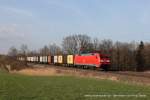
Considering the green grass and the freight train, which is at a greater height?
the freight train

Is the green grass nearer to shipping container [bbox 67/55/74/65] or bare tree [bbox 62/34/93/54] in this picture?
shipping container [bbox 67/55/74/65]

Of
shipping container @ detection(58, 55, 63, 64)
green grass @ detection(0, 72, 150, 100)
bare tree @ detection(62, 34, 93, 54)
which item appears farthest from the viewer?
bare tree @ detection(62, 34, 93, 54)

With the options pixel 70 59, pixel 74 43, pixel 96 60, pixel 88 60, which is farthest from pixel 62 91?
pixel 74 43

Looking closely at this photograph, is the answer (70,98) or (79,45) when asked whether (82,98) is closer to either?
(70,98)

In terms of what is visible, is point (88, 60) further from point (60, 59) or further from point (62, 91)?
point (62, 91)

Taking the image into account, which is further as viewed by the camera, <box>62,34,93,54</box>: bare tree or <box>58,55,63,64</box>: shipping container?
<box>62,34,93,54</box>: bare tree

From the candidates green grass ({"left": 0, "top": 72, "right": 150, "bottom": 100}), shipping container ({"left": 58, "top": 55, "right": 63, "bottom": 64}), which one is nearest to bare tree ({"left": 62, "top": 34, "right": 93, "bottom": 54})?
shipping container ({"left": 58, "top": 55, "right": 63, "bottom": 64})

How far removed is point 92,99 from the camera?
47.4ft

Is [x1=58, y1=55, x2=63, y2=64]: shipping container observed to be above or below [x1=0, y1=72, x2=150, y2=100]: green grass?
above

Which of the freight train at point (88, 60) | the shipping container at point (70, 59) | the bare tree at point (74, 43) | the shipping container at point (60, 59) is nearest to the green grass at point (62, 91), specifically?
the freight train at point (88, 60)

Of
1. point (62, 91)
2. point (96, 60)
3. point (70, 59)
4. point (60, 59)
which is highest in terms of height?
point (60, 59)

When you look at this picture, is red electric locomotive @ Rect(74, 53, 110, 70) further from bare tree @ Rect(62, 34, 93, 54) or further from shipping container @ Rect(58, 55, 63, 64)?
bare tree @ Rect(62, 34, 93, 54)

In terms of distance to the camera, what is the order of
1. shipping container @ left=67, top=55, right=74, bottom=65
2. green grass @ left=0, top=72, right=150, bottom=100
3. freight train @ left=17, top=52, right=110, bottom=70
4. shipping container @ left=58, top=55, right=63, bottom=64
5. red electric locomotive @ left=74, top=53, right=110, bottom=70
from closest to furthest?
1. green grass @ left=0, top=72, right=150, bottom=100
2. red electric locomotive @ left=74, top=53, right=110, bottom=70
3. freight train @ left=17, top=52, right=110, bottom=70
4. shipping container @ left=67, top=55, right=74, bottom=65
5. shipping container @ left=58, top=55, right=63, bottom=64

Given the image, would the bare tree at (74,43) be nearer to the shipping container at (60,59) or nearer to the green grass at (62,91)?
the shipping container at (60,59)
